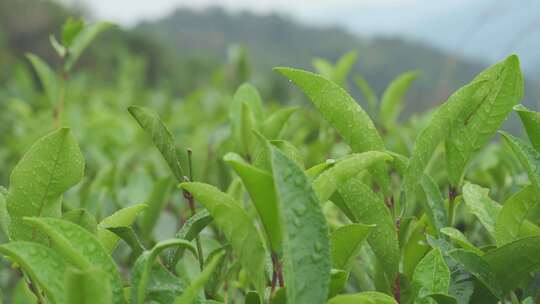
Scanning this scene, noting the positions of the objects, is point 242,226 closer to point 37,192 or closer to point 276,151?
point 276,151

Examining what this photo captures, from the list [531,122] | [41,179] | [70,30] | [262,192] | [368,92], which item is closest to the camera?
[262,192]

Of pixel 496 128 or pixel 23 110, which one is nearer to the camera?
pixel 496 128

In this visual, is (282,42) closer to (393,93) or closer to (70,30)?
(393,93)

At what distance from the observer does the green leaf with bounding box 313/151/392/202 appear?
0.74m

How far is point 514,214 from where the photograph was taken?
88 cm

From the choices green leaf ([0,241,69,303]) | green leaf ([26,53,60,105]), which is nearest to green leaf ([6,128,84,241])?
green leaf ([0,241,69,303])

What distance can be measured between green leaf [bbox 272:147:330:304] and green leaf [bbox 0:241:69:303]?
0.23 meters

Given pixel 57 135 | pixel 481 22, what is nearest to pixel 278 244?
pixel 57 135

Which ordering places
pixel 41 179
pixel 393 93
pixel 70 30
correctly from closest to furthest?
pixel 41 179 < pixel 70 30 < pixel 393 93

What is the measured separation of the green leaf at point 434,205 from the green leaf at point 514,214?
8 cm

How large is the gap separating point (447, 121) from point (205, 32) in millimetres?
54135

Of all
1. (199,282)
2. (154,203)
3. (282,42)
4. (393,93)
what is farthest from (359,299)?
(282,42)

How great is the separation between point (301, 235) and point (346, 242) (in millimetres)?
141

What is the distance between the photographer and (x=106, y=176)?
162cm
